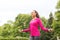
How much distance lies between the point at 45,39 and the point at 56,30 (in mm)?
3165

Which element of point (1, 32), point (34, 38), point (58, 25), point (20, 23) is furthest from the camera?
point (20, 23)

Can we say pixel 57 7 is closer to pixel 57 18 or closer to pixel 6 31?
pixel 57 18

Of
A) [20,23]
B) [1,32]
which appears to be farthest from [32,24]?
[20,23]

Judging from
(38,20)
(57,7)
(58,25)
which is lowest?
(38,20)

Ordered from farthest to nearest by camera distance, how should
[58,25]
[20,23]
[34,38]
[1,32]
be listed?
[20,23], [1,32], [58,25], [34,38]

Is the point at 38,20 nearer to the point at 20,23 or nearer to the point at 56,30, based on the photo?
the point at 56,30

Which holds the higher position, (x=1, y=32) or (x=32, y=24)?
(x=1, y=32)

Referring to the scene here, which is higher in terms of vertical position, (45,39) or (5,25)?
(5,25)

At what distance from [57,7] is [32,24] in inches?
2005

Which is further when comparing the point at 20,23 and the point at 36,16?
the point at 20,23

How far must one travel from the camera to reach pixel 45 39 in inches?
2384

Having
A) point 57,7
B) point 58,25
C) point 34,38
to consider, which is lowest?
point 34,38

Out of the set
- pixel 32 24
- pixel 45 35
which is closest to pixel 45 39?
pixel 45 35

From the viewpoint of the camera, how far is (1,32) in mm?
72000
